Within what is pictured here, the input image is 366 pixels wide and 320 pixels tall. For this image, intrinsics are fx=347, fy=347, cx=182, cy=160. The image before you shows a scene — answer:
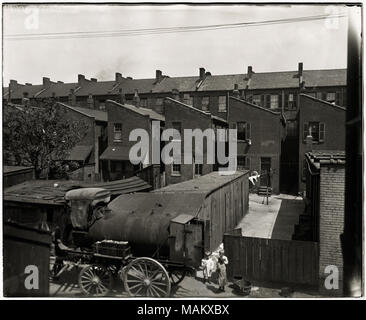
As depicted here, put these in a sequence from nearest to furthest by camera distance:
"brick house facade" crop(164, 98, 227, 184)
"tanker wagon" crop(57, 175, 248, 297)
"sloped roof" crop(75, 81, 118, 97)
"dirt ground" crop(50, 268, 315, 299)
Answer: "tanker wagon" crop(57, 175, 248, 297) → "dirt ground" crop(50, 268, 315, 299) → "brick house facade" crop(164, 98, 227, 184) → "sloped roof" crop(75, 81, 118, 97)

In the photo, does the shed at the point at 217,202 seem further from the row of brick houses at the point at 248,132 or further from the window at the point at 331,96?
the window at the point at 331,96

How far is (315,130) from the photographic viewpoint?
98.9 feet

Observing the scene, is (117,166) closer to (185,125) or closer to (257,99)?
(185,125)

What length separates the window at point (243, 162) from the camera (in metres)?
31.2

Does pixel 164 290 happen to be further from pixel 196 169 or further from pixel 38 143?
pixel 196 169

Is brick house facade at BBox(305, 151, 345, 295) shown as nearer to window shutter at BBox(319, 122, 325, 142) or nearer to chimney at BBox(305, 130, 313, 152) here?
chimney at BBox(305, 130, 313, 152)

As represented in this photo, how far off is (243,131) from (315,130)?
243 inches

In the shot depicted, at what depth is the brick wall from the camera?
1095 cm

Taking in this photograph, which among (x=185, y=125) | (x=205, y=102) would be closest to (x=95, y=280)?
(x=185, y=125)

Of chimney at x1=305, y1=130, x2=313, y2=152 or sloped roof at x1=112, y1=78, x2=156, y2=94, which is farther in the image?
sloped roof at x1=112, y1=78, x2=156, y2=94

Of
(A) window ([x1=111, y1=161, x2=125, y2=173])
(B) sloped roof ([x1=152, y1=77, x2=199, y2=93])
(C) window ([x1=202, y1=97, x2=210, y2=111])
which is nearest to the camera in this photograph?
(A) window ([x1=111, y1=161, x2=125, y2=173])

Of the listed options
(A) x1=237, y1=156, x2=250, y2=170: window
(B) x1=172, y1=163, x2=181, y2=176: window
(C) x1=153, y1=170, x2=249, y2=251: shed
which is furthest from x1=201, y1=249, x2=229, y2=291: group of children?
(A) x1=237, y1=156, x2=250, y2=170: window

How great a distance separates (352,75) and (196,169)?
79.3 ft

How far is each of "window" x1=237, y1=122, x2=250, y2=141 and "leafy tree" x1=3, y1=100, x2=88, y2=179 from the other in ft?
50.5
